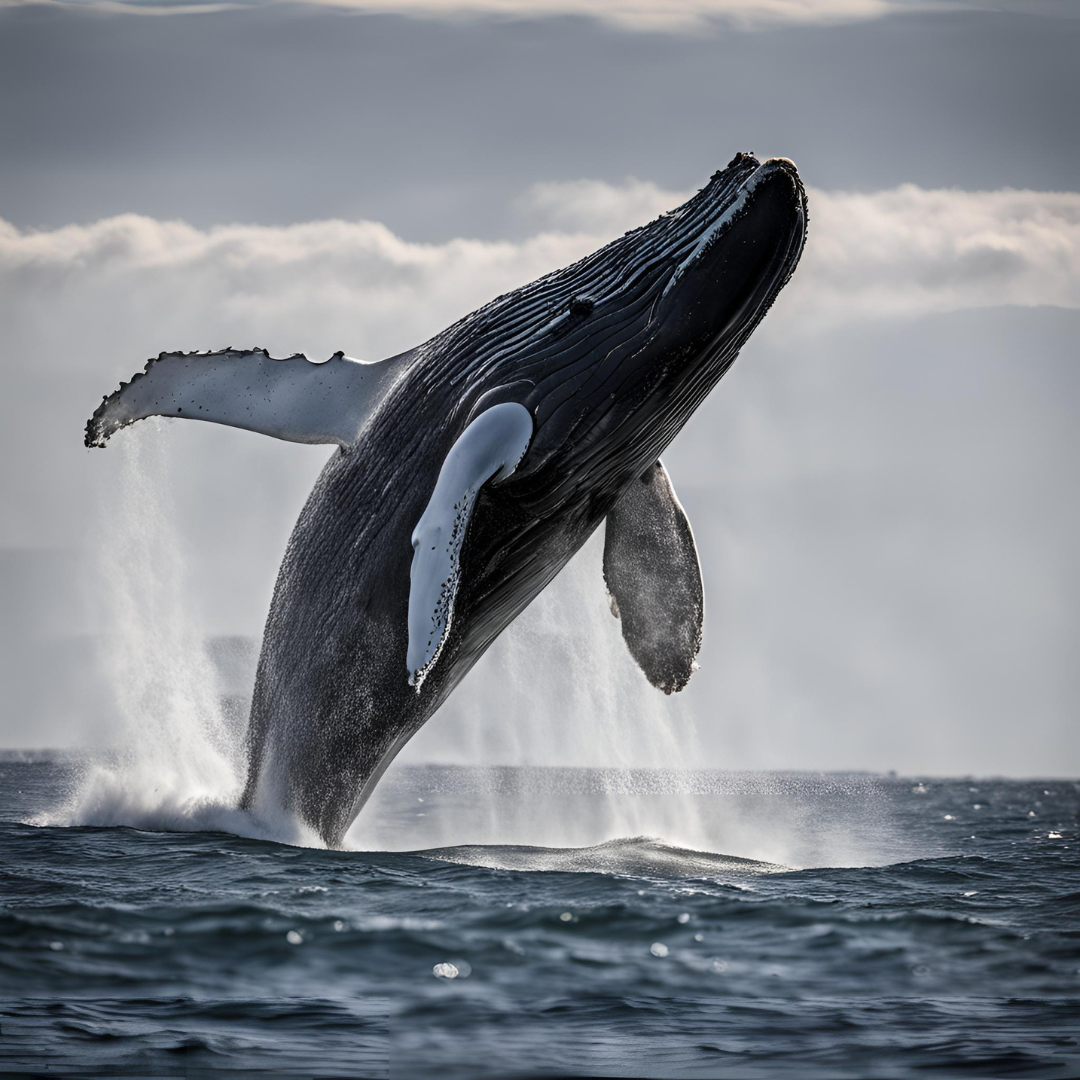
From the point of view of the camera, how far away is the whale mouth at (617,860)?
8273 mm

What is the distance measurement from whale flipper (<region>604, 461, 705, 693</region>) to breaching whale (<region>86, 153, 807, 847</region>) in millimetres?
15

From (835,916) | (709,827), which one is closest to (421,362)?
(835,916)

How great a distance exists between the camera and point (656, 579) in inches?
394

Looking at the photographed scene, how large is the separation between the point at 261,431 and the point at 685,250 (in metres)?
3.28

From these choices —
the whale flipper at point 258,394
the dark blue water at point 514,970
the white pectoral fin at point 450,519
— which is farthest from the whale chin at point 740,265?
the dark blue water at point 514,970

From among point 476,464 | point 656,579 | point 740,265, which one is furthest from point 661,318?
point 656,579

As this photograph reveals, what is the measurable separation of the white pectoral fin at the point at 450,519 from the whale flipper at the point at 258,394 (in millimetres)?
1757

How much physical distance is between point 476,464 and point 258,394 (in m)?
2.49

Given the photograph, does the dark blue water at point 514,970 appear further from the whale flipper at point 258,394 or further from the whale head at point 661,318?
the whale flipper at point 258,394

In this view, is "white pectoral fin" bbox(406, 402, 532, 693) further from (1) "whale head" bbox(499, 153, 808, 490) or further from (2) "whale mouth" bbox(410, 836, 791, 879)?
(2) "whale mouth" bbox(410, 836, 791, 879)

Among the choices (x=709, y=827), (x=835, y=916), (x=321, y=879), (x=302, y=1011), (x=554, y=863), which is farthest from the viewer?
(x=709, y=827)

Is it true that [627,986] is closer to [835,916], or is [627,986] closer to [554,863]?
[835,916]

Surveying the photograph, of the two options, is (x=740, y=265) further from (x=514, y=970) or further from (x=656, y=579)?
(x=514, y=970)

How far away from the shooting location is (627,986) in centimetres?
550
